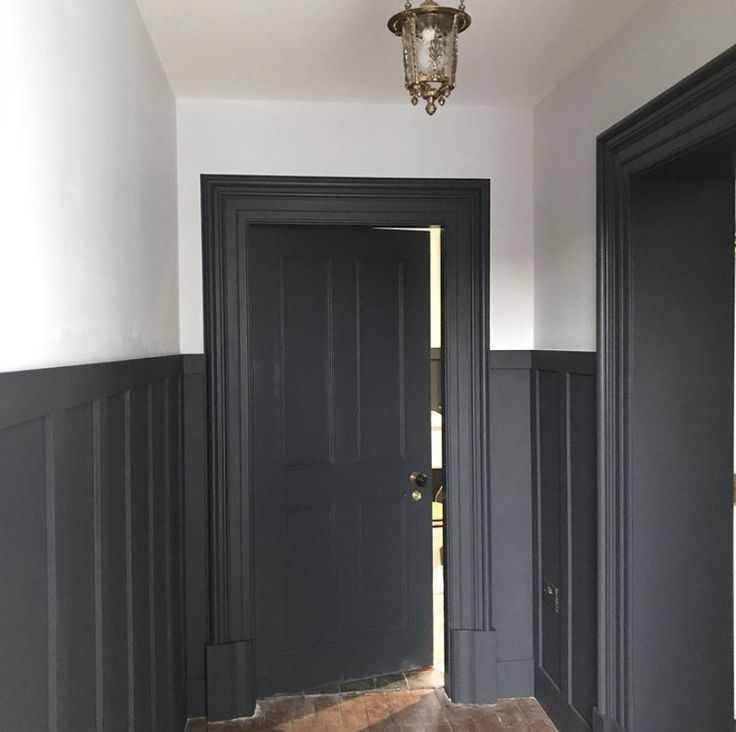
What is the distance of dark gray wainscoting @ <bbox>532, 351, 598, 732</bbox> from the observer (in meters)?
2.87

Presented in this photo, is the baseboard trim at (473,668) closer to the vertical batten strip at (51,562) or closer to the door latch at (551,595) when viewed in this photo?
the door latch at (551,595)

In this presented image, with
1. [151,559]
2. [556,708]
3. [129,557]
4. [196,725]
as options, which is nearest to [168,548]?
[151,559]

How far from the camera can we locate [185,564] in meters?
3.24

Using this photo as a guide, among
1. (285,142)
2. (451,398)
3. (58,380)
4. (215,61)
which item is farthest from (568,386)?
(58,380)

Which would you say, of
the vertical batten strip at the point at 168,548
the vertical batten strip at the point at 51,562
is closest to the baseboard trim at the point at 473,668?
the vertical batten strip at the point at 168,548

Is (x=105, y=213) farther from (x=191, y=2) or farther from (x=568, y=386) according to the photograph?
(x=568, y=386)

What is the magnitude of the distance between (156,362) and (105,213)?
2.34 feet

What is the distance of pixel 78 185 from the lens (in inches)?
65.1

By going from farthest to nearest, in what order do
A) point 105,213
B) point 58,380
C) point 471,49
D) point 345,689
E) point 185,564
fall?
point 345,689
point 185,564
point 471,49
point 105,213
point 58,380

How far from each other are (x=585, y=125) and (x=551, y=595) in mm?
1850

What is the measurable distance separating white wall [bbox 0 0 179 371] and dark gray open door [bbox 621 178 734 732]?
1561 millimetres

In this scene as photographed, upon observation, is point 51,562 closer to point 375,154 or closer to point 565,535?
point 565,535

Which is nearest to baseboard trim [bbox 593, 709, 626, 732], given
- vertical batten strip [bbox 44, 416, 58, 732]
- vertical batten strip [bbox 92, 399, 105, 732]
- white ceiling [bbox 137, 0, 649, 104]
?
vertical batten strip [bbox 92, 399, 105, 732]

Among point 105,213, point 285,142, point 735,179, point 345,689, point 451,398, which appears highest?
point 285,142
